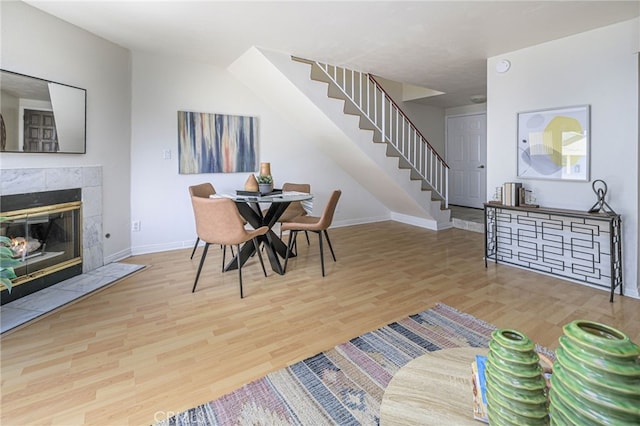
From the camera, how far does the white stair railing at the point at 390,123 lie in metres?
5.11

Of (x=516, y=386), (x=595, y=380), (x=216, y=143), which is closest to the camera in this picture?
(x=595, y=380)

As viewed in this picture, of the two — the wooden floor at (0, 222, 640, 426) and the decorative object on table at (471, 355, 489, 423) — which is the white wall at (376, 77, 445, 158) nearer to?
the wooden floor at (0, 222, 640, 426)

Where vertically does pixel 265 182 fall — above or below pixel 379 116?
below

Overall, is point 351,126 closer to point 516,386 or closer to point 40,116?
point 40,116

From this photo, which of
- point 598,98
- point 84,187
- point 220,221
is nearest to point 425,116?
point 598,98

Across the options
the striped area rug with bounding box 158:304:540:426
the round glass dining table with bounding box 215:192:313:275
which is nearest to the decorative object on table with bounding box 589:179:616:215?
the striped area rug with bounding box 158:304:540:426

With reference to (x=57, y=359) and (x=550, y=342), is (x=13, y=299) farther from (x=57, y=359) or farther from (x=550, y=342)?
(x=550, y=342)

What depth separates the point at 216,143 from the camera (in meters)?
4.72

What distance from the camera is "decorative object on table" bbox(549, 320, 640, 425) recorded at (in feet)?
1.91

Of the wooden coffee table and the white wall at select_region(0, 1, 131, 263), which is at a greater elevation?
the white wall at select_region(0, 1, 131, 263)

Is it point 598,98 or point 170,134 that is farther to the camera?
point 170,134

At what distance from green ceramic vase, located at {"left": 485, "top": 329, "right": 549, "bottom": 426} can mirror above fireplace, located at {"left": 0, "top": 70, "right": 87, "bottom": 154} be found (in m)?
3.59

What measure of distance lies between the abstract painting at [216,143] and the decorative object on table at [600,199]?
417 cm

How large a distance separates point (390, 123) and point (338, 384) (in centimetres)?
471
